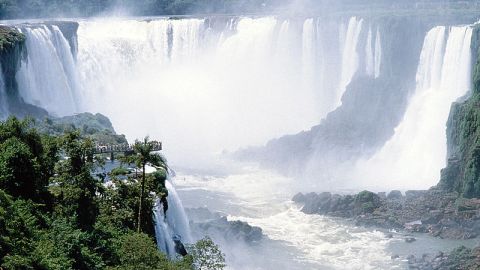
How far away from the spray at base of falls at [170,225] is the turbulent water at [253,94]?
5727 mm

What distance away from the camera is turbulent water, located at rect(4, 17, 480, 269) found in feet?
175

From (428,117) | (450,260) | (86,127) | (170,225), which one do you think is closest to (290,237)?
(450,260)

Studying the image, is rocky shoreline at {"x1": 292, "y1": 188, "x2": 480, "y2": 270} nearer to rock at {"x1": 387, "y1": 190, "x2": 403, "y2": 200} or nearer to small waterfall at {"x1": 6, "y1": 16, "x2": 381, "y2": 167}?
rock at {"x1": 387, "y1": 190, "x2": 403, "y2": 200}

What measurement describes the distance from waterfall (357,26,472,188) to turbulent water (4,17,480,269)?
10cm

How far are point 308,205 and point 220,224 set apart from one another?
303 inches

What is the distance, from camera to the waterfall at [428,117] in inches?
2603

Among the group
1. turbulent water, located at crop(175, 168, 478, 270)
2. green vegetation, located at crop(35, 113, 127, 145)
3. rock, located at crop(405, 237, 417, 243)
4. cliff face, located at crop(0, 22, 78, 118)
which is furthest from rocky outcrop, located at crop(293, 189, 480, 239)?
cliff face, located at crop(0, 22, 78, 118)

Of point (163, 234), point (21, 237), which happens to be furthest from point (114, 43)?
point (21, 237)

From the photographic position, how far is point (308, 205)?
2229 inches

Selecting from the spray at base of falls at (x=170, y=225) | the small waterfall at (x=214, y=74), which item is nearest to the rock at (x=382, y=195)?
the spray at base of falls at (x=170, y=225)

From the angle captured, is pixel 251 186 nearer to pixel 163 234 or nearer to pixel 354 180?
pixel 354 180

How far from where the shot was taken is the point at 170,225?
4041 centimetres

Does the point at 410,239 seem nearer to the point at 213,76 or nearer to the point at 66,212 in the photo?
the point at 66,212

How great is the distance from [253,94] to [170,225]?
48.6 meters
